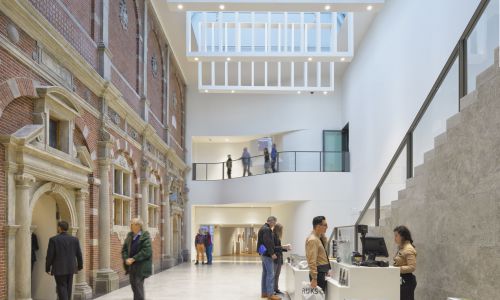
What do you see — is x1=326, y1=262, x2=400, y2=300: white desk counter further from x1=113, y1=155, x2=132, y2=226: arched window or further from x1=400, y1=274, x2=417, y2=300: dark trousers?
x1=113, y1=155, x2=132, y2=226: arched window

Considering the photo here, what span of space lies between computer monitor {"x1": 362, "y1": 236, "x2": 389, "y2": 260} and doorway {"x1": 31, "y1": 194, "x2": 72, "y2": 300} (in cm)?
627

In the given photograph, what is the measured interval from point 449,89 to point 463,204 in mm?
1904

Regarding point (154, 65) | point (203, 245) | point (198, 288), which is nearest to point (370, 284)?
point (198, 288)

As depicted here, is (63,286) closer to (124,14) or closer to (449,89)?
(449,89)

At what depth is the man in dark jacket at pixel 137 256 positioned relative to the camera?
9195 mm

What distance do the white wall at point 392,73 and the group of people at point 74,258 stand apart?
8.58m

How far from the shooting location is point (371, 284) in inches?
308

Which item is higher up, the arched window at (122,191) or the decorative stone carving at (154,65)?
the decorative stone carving at (154,65)

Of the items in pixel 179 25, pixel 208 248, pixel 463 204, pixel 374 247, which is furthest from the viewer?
pixel 208 248

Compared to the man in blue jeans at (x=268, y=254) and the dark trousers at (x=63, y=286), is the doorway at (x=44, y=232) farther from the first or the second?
the man in blue jeans at (x=268, y=254)

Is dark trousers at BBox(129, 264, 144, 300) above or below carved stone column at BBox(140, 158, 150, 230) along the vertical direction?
below

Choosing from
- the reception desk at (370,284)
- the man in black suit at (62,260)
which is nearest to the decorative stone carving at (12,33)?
the man in black suit at (62,260)

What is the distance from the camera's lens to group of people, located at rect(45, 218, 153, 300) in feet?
30.2

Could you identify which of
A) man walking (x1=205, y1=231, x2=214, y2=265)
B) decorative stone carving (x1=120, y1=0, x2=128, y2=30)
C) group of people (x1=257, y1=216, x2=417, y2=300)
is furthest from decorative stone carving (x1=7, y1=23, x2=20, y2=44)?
man walking (x1=205, y1=231, x2=214, y2=265)
